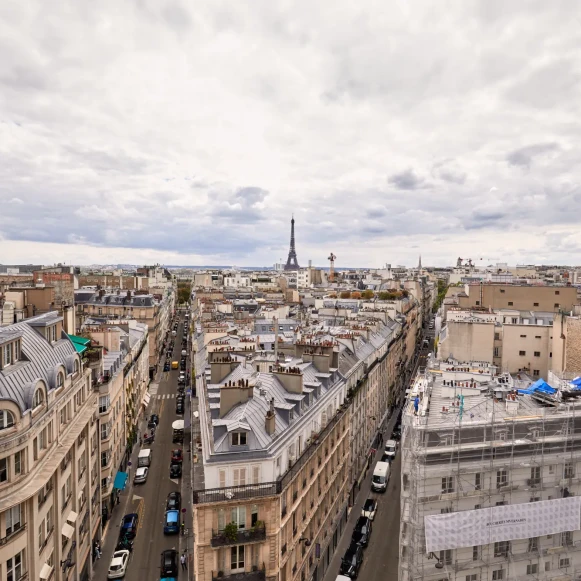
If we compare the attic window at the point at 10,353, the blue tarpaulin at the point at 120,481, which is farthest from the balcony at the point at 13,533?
the blue tarpaulin at the point at 120,481

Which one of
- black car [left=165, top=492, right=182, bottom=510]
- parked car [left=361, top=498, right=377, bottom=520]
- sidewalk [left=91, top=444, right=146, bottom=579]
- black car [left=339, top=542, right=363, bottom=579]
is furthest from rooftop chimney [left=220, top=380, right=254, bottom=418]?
parked car [left=361, top=498, right=377, bottom=520]

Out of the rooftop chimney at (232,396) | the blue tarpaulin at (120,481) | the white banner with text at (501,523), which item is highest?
the rooftop chimney at (232,396)

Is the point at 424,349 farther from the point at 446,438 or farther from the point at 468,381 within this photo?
the point at 446,438

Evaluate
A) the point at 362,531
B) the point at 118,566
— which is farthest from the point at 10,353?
the point at 362,531

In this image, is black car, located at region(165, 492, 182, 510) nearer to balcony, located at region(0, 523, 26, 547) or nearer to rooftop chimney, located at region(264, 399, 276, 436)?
rooftop chimney, located at region(264, 399, 276, 436)

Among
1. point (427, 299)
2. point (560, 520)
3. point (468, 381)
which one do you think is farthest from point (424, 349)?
point (560, 520)

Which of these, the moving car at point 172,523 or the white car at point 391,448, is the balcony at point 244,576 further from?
the white car at point 391,448
